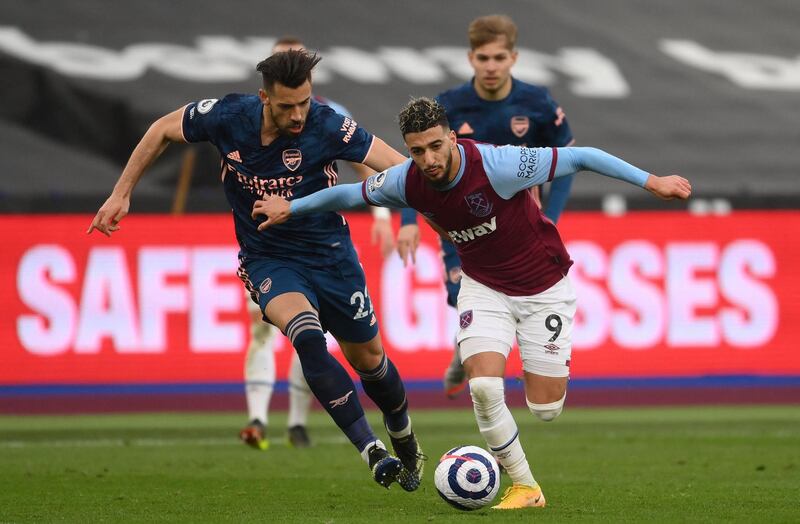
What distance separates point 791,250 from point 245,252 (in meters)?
8.42

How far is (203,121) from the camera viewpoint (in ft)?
24.5

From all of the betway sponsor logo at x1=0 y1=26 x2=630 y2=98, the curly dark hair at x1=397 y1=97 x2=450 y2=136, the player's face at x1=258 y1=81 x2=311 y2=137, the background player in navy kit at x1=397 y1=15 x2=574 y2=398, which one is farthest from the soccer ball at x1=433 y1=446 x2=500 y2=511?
the betway sponsor logo at x1=0 y1=26 x2=630 y2=98

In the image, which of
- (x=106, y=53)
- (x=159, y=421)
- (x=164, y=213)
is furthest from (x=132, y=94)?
(x=159, y=421)

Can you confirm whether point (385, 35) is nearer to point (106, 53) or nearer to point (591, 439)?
point (106, 53)

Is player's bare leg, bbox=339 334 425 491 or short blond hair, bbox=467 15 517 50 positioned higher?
short blond hair, bbox=467 15 517 50

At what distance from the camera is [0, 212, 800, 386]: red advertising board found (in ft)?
→ 45.2

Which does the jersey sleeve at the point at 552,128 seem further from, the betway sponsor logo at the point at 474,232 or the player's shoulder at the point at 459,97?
the betway sponsor logo at the point at 474,232

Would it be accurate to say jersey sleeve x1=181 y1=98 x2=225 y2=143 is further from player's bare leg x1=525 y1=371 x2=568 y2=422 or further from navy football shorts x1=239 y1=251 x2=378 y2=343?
player's bare leg x1=525 y1=371 x2=568 y2=422

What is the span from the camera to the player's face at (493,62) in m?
8.90

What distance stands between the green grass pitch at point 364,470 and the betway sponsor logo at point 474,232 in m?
1.33

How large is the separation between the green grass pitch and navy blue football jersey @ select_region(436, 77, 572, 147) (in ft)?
6.93

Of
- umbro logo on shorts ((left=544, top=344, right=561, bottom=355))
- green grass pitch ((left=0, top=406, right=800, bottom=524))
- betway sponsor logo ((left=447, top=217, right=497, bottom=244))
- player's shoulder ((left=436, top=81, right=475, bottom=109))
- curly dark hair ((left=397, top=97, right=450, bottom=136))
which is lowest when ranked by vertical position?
green grass pitch ((left=0, top=406, right=800, bottom=524))

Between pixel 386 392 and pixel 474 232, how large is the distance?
3.90 feet

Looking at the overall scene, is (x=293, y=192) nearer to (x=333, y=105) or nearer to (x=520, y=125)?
(x=520, y=125)
